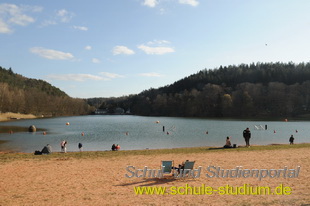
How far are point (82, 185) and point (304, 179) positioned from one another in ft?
35.5

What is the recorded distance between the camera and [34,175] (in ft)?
52.1

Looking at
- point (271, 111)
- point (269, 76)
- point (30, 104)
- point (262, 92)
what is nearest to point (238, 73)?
point (269, 76)

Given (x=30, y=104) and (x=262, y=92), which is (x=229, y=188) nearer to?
(x=262, y=92)


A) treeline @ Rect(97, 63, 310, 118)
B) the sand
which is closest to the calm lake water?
the sand

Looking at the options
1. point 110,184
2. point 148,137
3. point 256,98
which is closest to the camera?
point 110,184

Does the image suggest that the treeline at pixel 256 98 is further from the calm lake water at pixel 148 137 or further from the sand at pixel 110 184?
the sand at pixel 110 184

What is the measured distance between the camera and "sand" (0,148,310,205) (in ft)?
34.0

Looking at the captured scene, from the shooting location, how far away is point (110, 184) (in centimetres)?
1337

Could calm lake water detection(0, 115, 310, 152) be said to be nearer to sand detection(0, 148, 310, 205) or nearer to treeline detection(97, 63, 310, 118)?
sand detection(0, 148, 310, 205)

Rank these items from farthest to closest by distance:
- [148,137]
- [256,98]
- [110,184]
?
1. [256,98]
2. [148,137]
3. [110,184]

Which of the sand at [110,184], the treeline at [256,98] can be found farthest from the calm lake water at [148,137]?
the treeline at [256,98]

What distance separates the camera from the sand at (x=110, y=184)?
1036 cm

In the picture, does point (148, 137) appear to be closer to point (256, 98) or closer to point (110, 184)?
point (110, 184)

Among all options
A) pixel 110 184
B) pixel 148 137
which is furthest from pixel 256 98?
pixel 110 184
